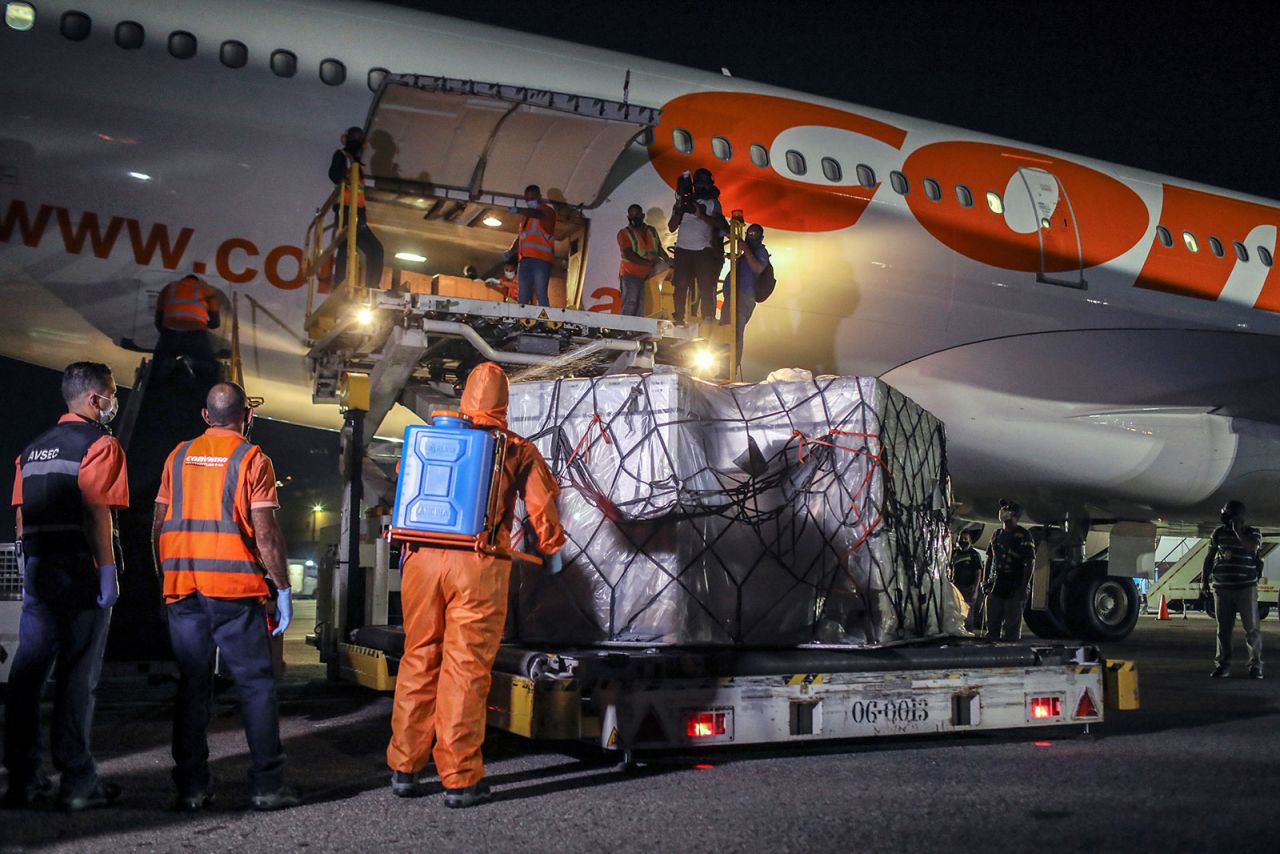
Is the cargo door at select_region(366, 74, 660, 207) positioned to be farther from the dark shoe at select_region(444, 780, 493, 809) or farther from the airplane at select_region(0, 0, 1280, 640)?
the dark shoe at select_region(444, 780, 493, 809)

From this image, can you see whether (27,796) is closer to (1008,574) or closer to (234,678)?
(234,678)

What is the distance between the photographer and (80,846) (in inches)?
150

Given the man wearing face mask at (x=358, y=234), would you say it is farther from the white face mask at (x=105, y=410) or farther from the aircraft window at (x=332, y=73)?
the white face mask at (x=105, y=410)

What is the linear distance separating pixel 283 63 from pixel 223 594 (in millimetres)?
5660

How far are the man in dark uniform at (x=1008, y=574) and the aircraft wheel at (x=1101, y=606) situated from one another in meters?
2.75

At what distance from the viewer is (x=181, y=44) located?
28.1ft

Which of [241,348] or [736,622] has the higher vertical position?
[241,348]

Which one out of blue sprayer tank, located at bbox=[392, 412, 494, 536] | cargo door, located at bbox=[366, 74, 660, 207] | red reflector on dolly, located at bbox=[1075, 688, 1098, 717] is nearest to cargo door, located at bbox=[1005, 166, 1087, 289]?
cargo door, located at bbox=[366, 74, 660, 207]

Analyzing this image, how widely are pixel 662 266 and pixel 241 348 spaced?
3213mm

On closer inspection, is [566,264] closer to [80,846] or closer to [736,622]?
[736,622]

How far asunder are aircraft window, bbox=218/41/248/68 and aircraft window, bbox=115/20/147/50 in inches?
20.7

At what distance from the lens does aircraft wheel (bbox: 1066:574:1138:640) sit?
14016mm

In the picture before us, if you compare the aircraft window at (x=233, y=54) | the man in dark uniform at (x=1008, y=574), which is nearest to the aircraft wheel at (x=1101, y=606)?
the man in dark uniform at (x=1008, y=574)

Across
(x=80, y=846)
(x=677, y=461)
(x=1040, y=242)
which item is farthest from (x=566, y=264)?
(x=80, y=846)
